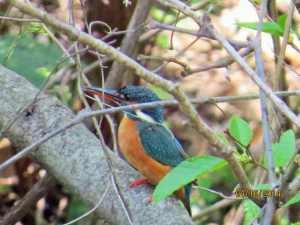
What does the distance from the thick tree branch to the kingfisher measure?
0.55ft

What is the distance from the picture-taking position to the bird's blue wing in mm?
2273

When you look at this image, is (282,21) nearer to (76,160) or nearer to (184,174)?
(184,174)

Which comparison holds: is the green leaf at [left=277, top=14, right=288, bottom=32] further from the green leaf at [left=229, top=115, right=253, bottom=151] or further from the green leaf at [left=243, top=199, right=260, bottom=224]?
the green leaf at [left=243, top=199, right=260, bottom=224]

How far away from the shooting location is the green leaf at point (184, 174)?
920 millimetres

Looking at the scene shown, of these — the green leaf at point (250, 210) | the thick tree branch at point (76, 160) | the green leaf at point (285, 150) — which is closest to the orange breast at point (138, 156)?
the thick tree branch at point (76, 160)

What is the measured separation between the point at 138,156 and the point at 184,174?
1352 mm

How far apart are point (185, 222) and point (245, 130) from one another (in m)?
0.59

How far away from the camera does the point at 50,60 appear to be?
2703mm

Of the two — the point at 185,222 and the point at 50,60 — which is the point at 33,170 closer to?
the point at 50,60

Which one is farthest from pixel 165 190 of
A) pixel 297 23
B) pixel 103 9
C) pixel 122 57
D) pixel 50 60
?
pixel 297 23

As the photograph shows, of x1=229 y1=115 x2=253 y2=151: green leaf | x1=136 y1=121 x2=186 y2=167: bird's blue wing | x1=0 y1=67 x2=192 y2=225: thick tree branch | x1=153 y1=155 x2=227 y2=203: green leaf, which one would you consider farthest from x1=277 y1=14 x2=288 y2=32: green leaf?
x1=136 y1=121 x2=186 y2=167: bird's blue wing

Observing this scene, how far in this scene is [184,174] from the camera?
3.12 ft

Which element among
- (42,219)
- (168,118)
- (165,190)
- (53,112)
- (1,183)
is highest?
(165,190)

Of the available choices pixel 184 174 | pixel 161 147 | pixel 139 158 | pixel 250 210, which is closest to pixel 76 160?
pixel 139 158
